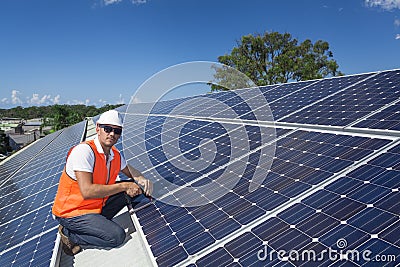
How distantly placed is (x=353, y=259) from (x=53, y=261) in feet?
14.6

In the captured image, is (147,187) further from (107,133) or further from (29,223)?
(29,223)

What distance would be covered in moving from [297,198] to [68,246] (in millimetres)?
4221

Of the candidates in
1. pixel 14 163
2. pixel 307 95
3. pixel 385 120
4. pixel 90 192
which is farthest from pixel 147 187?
pixel 14 163

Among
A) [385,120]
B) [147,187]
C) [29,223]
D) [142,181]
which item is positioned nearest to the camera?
[147,187]

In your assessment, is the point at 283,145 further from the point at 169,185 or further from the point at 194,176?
the point at 169,185

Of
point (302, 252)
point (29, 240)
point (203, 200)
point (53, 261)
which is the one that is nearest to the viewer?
point (302, 252)

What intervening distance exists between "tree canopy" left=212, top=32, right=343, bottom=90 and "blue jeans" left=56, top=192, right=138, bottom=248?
42.8 meters

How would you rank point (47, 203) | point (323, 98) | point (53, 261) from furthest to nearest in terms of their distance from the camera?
point (323, 98) → point (47, 203) → point (53, 261)

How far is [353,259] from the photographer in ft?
9.80

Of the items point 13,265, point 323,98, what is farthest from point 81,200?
point 323,98

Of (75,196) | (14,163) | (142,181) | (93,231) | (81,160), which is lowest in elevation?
(14,163)

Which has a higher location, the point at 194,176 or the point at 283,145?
the point at 283,145

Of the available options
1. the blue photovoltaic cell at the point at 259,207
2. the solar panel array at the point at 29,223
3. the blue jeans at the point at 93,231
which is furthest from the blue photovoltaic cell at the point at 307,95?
the solar panel array at the point at 29,223

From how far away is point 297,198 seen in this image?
4.40 m
